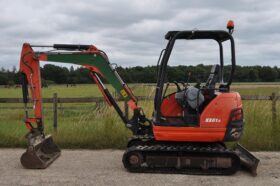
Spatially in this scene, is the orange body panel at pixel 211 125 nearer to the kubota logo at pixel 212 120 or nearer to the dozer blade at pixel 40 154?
the kubota logo at pixel 212 120

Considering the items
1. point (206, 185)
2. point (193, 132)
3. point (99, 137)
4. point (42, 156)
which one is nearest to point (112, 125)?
point (99, 137)

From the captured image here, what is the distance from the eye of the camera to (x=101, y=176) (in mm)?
7391

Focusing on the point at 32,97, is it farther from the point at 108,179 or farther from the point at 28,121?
the point at 108,179

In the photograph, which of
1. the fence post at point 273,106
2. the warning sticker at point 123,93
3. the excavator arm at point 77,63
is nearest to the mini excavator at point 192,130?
the excavator arm at point 77,63

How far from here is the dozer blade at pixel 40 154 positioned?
794 cm

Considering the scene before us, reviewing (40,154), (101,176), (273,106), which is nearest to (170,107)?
(101,176)

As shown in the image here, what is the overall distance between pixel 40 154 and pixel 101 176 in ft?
5.77

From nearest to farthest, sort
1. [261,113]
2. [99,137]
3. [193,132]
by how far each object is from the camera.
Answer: [193,132], [99,137], [261,113]

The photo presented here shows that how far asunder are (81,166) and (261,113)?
5.59 m

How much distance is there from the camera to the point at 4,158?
8.91 meters

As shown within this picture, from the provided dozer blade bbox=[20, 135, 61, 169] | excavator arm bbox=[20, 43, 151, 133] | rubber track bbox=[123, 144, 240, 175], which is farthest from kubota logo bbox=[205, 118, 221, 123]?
dozer blade bbox=[20, 135, 61, 169]

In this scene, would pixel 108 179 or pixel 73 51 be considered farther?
pixel 73 51

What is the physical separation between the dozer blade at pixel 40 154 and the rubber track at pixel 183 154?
171 cm

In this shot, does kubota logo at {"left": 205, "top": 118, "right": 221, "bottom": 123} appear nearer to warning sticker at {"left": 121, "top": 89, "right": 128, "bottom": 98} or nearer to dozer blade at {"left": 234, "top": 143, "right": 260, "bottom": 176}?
dozer blade at {"left": 234, "top": 143, "right": 260, "bottom": 176}
